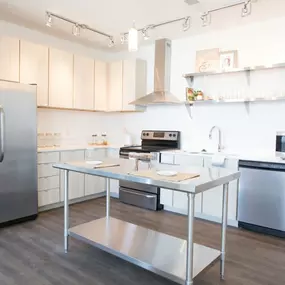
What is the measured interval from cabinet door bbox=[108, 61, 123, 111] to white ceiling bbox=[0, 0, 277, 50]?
87 cm

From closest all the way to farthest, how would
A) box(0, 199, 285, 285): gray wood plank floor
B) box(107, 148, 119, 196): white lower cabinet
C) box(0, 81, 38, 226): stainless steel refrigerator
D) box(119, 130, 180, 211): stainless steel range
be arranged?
box(0, 199, 285, 285): gray wood plank floor → box(0, 81, 38, 226): stainless steel refrigerator → box(119, 130, 180, 211): stainless steel range → box(107, 148, 119, 196): white lower cabinet

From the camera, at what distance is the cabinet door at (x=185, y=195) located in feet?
12.7

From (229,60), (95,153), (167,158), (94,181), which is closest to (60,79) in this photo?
(95,153)

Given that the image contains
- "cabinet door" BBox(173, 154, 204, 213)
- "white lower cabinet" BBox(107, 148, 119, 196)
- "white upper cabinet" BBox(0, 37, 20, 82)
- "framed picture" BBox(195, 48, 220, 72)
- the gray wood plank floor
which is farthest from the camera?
"white lower cabinet" BBox(107, 148, 119, 196)

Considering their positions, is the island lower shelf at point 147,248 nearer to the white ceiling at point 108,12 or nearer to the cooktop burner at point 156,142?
the cooktop burner at point 156,142

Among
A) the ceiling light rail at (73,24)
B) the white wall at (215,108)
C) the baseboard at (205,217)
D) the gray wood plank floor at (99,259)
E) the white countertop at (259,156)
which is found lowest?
the gray wood plank floor at (99,259)

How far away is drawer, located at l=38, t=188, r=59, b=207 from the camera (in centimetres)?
408

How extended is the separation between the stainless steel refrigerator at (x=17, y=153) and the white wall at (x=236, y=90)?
223cm

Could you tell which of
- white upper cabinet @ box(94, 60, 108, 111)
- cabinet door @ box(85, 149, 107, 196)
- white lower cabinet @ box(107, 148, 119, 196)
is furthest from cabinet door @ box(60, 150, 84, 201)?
white upper cabinet @ box(94, 60, 108, 111)

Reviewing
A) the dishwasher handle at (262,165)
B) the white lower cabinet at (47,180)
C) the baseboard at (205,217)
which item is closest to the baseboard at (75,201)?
the white lower cabinet at (47,180)

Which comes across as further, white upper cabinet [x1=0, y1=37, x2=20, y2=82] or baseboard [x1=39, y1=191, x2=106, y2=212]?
baseboard [x1=39, y1=191, x2=106, y2=212]

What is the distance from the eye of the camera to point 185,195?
403 centimetres

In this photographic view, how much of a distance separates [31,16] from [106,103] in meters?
1.99

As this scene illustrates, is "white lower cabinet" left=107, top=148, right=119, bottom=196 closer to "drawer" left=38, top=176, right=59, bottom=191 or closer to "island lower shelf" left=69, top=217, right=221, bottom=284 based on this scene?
"drawer" left=38, top=176, right=59, bottom=191
